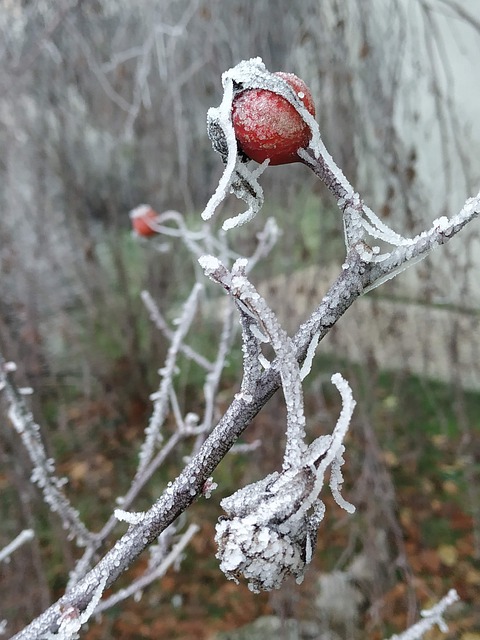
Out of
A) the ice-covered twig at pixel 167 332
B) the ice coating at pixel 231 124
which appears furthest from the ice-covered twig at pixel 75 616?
the ice-covered twig at pixel 167 332

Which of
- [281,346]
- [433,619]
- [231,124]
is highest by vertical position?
[231,124]

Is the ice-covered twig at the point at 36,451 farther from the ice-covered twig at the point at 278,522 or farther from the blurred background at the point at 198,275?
the blurred background at the point at 198,275

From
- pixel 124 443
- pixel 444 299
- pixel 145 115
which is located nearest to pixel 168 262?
pixel 145 115

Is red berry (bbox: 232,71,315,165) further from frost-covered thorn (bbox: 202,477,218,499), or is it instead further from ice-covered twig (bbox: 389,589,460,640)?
ice-covered twig (bbox: 389,589,460,640)

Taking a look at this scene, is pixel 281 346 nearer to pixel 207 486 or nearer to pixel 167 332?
pixel 207 486

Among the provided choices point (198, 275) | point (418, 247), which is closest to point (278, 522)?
point (418, 247)
